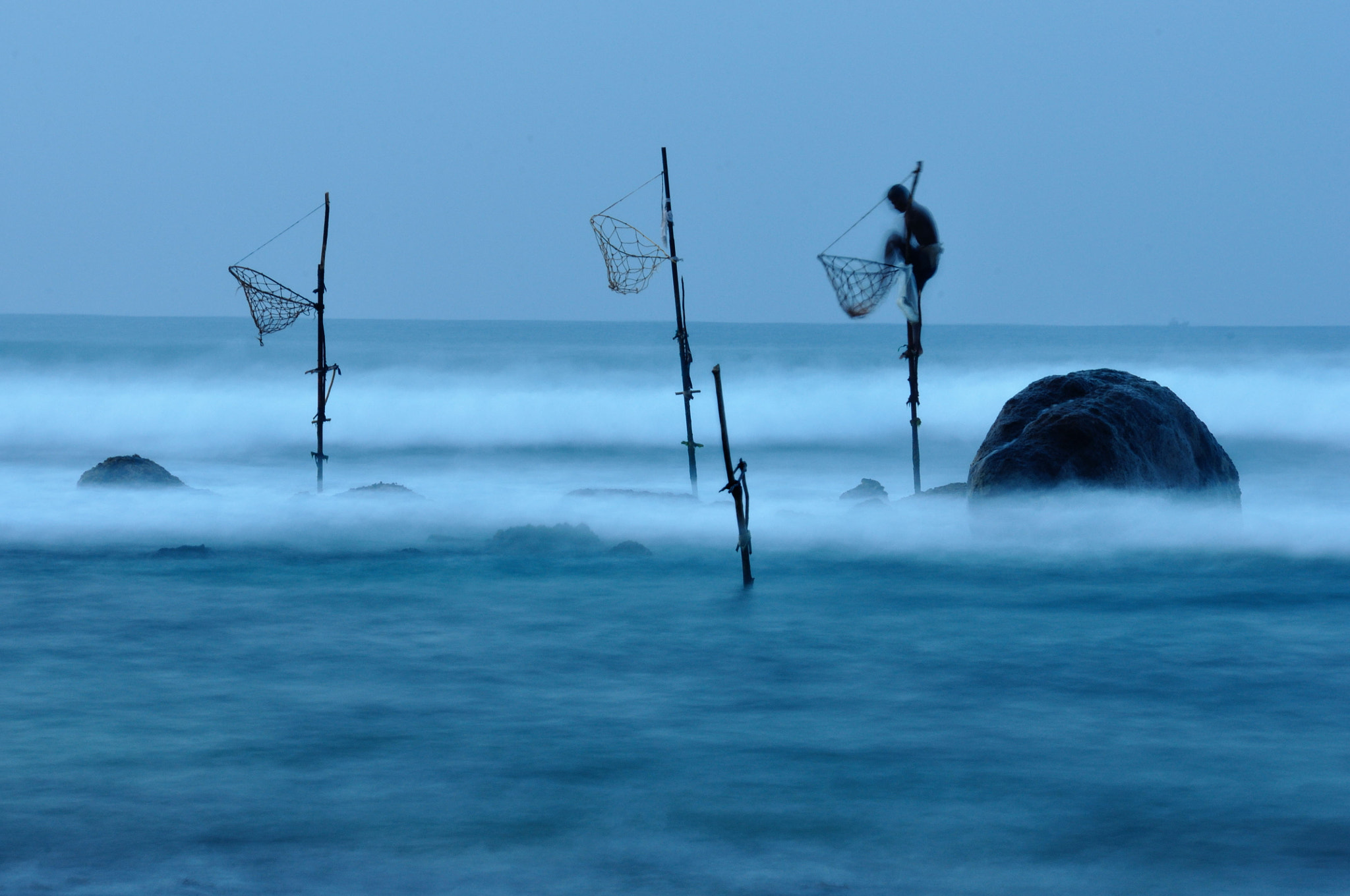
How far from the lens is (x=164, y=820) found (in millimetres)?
6621

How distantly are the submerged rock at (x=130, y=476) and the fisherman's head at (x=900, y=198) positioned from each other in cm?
1079

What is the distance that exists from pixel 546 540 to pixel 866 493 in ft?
18.1

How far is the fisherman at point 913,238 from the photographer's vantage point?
1263 cm

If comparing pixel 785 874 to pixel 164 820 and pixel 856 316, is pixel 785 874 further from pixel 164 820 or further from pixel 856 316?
pixel 856 316

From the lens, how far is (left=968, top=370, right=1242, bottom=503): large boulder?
12.3m

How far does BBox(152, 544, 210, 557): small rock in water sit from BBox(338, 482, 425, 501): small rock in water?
10.7ft

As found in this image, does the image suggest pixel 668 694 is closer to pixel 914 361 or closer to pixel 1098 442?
pixel 1098 442

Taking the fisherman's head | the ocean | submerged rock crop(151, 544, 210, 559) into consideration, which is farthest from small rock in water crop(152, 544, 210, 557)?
the fisherman's head

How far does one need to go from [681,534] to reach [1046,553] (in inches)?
166

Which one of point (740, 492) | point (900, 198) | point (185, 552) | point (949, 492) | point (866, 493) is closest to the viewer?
point (740, 492)

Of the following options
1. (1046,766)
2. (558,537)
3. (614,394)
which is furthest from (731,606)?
(614,394)

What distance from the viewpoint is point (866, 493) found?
1830 centimetres

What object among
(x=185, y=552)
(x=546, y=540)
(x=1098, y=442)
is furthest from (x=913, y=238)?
(x=185, y=552)

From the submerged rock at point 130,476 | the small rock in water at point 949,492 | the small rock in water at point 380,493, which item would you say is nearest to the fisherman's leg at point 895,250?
the small rock in water at point 949,492
